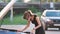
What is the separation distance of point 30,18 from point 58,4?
15.2 meters

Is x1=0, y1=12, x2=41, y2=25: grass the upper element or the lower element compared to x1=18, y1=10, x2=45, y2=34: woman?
lower

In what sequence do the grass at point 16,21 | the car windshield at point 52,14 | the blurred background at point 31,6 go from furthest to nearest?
1. the blurred background at point 31,6
2. the grass at point 16,21
3. the car windshield at point 52,14

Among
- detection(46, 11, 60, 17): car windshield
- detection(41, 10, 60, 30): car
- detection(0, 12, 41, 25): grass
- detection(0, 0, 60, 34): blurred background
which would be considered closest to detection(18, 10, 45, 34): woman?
detection(41, 10, 60, 30): car

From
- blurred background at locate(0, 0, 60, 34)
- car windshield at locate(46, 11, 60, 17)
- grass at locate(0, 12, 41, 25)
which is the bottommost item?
grass at locate(0, 12, 41, 25)

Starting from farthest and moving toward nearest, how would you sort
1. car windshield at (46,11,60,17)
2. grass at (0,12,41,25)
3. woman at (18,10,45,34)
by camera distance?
grass at (0,12,41,25), car windshield at (46,11,60,17), woman at (18,10,45,34)

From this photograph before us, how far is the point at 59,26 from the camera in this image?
43.4 ft

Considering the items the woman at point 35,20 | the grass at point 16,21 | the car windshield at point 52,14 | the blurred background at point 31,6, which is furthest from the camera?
the blurred background at point 31,6

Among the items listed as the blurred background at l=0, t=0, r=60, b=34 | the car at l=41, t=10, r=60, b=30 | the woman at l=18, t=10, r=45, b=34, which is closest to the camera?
the woman at l=18, t=10, r=45, b=34

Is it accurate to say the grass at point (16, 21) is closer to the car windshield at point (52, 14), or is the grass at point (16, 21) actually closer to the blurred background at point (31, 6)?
the blurred background at point (31, 6)

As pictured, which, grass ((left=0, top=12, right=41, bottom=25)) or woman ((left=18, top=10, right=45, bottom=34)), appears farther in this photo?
grass ((left=0, top=12, right=41, bottom=25))

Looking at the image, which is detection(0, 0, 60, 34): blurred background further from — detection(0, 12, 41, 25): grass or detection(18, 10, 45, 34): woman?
detection(18, 10, 45, 34): woman

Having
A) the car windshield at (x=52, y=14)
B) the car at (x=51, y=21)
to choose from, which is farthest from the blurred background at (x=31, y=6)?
the car at (x=51, y=21)

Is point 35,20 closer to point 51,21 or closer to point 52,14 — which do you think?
point 51,21

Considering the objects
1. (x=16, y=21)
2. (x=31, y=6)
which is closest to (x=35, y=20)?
(x=16, y=21)
